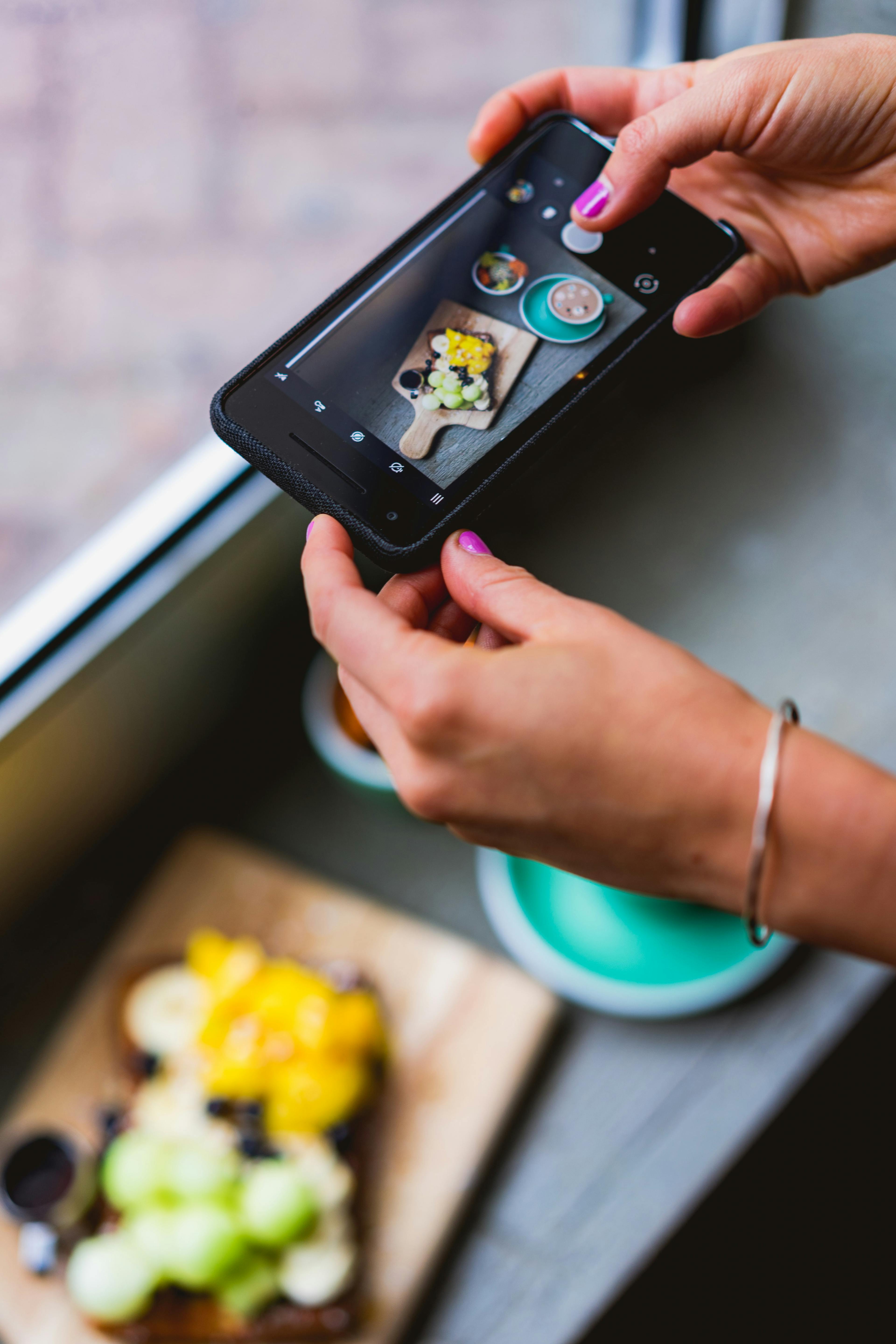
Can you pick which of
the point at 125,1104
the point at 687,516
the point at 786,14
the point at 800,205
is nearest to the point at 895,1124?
the point at 687,516

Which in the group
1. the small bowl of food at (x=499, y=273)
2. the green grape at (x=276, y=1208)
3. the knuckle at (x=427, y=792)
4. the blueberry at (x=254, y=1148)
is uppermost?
the small bowl of food at (x=499, y=273)

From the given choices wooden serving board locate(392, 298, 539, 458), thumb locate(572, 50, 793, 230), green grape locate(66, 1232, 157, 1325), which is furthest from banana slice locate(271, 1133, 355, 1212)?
thumb locate(572, 50, 793, 230)

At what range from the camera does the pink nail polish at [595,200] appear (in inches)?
19.6

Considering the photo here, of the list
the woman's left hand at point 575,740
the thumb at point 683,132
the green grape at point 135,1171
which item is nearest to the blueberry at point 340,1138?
the green grape at point 135,1171

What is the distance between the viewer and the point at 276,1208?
62 centimetres

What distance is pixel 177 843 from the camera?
81 cm

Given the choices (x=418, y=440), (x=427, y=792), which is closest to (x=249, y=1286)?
(x=427, y=792)

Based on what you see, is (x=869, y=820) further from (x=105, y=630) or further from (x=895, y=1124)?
(x=895, y=1124)

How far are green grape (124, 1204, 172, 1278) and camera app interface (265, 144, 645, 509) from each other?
47 centimetres

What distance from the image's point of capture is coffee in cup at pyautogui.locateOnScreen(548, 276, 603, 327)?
495mm

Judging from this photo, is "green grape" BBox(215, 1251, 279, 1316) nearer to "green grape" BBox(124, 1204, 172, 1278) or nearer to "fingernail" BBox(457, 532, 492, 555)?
"green grape" BBox(124, 1204, 172, 1278)

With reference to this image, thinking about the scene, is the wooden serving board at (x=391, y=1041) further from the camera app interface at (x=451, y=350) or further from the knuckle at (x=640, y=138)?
the knuckle at (x=640, y=138)

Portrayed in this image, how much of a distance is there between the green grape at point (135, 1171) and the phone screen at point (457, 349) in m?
0.44

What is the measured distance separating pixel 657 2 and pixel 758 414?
334 millimetres
